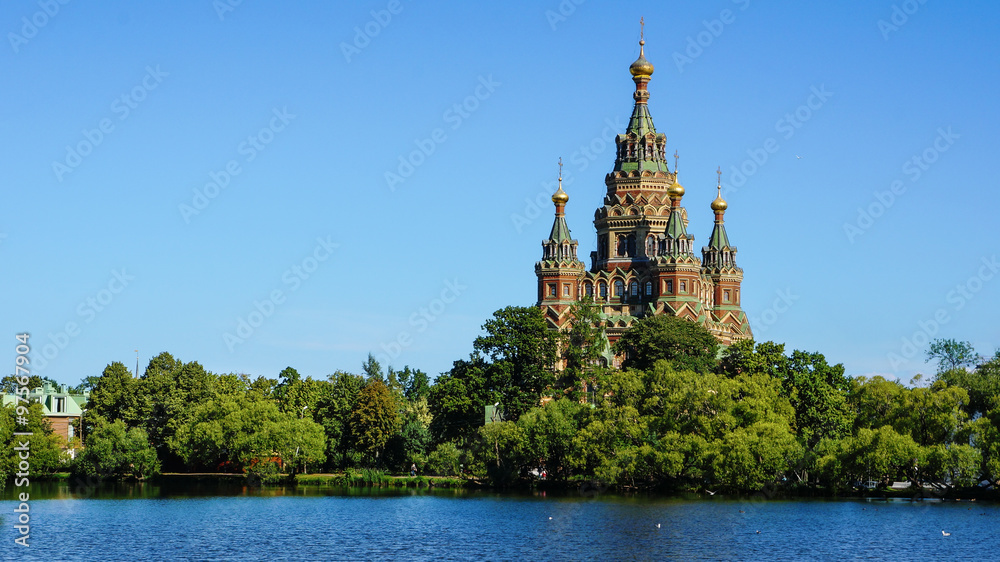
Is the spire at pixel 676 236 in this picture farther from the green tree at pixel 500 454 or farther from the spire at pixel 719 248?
the green tree at pixel 500 454

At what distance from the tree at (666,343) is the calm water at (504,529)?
20578mm

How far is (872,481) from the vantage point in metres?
65.6

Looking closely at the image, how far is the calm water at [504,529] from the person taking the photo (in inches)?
1807

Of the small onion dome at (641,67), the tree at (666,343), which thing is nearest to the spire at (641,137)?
the small onion dome at (641,67)

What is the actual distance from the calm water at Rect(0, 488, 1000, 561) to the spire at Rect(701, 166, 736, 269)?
43597 mm

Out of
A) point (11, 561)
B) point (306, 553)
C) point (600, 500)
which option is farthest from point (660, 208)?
point (11, 561)

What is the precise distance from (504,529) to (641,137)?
191ft

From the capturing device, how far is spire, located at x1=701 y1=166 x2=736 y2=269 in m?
107

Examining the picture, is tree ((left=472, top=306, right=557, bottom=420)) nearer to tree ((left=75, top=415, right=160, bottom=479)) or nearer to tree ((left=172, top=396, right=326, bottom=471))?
tree ((left=172, top=396, right=326, bottom=471))

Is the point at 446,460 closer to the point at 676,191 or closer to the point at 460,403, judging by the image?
the point at 460,403

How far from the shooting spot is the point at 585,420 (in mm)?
70875

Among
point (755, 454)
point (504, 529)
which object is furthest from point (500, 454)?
point (504, 529)

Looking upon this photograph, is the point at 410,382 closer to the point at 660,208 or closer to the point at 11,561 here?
the point at 660,208

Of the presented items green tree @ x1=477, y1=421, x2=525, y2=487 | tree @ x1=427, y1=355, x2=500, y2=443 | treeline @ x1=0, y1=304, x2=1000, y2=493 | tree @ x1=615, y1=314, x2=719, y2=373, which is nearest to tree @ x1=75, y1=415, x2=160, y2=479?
treeline @ x1=0, y1=304, x2=1000, y2=493
